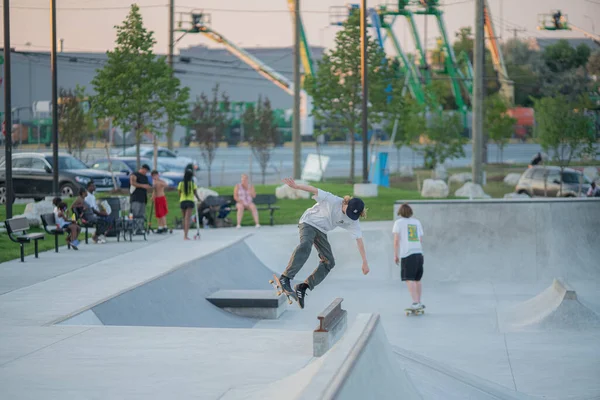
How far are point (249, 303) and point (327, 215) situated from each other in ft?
13.3

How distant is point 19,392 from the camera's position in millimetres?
7082

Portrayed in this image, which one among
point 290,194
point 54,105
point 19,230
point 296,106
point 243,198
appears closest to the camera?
point 19,230

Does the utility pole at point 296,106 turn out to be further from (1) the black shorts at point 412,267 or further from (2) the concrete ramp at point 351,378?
(2) the concrete ramp at point 351,378

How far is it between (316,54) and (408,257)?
72.8 meters

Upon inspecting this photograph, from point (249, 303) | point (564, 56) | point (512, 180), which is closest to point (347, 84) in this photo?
point (512, 180)

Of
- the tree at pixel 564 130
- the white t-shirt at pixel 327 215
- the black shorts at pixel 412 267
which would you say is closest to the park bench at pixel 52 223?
the black shorts at pixel 412 267

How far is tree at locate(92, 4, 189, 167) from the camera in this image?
29.4 metres

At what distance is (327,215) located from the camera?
1035 cm

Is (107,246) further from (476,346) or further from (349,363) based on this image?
(349,363)

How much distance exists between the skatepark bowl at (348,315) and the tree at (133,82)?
27.8 ft

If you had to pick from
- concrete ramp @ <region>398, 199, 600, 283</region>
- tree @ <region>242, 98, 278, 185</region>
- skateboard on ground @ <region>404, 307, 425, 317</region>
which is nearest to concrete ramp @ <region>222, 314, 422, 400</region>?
skateboard on ground @ <region>404, 307, 425, 317</region>

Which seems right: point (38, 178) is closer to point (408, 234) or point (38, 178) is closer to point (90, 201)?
point (90, 201)

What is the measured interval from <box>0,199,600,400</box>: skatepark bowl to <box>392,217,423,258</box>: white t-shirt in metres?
1.13

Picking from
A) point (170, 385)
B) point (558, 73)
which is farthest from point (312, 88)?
point (558, 73)
